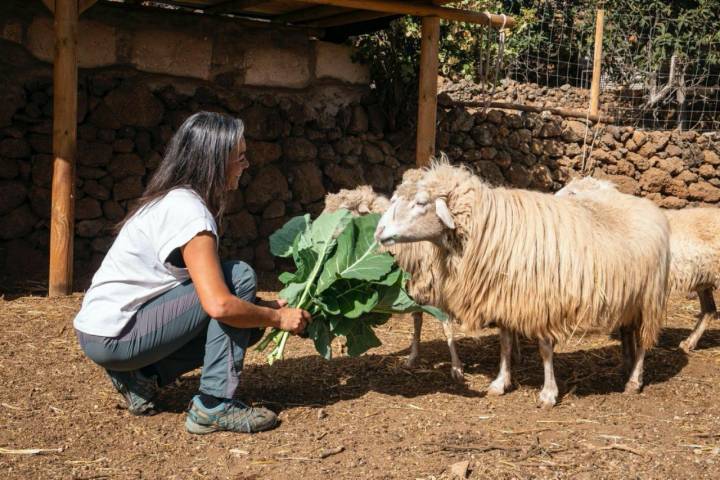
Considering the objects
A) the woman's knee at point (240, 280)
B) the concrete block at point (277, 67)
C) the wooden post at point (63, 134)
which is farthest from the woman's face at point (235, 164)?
the concrete block at point (277, 67)

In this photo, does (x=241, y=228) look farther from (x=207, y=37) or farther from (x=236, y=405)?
(x=236, y=405)

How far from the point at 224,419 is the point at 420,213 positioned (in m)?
1.53

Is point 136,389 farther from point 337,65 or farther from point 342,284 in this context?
point 337,65

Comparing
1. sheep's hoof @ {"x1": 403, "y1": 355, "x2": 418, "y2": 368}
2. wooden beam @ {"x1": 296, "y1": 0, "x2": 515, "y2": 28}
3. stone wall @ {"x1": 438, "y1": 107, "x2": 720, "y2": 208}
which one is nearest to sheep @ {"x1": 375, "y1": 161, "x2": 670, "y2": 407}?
sheep's hoof @ {"x1": 403, "y1": 355, "x2": 418, "y2": 368}

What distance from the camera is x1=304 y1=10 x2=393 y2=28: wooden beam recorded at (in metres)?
7.75

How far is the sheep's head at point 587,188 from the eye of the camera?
5238 mm

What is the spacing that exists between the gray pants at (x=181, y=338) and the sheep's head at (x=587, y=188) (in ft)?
8.39

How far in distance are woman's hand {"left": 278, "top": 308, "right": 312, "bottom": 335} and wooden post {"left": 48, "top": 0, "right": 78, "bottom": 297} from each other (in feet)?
10.8

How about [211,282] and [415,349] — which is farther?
[415,349]

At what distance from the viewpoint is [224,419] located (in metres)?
3.64

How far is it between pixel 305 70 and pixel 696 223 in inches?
170

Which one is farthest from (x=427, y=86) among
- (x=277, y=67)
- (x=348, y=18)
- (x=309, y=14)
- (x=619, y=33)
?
(x=619, y=33)

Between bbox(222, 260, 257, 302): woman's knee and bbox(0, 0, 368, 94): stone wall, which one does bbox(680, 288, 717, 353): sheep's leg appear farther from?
bbox(0, 0, 368, 94): stone wall

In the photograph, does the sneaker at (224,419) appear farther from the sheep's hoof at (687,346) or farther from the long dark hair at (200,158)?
the sheep's hoof at (687,346)
